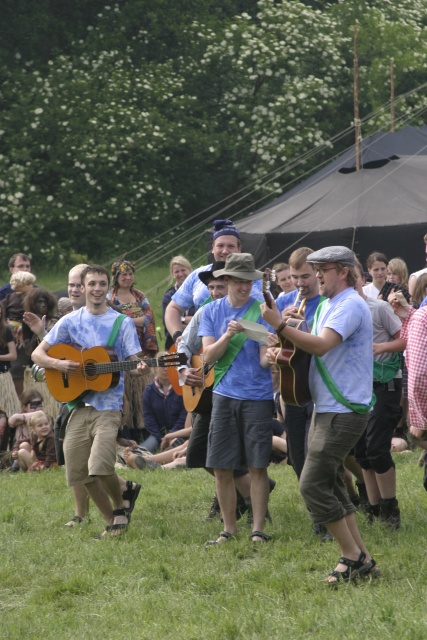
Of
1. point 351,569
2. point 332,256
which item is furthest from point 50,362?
point 351,569

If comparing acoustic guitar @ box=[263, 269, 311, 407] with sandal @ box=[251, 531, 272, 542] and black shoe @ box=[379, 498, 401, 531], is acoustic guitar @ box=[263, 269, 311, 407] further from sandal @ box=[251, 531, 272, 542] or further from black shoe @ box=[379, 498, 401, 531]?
black shoe @ box=[379, 498, 401, 531]

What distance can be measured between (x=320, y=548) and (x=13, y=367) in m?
6.58

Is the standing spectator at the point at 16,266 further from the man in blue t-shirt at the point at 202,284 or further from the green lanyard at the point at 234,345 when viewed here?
the green lanyard at the point at 234,345

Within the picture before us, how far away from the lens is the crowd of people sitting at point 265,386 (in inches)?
255

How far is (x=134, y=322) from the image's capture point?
12.5 metres

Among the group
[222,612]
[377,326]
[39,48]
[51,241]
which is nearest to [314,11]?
[39,48]

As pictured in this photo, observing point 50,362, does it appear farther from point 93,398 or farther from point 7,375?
point 7,375

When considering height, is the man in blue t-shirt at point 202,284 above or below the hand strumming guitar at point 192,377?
above

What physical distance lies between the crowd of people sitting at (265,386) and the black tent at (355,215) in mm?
6769

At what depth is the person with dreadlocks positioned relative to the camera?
41.1 ft

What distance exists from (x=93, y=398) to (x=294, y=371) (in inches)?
95.4

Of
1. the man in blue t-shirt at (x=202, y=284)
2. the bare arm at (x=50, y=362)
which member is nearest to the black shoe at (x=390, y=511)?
the man in blue t-shirt at (x=202, y=284)

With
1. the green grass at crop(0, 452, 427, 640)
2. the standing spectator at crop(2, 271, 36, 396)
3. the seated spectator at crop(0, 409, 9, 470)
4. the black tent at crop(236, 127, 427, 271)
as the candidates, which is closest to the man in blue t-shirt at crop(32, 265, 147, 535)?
the green grass at crop(0, 452, 427, 640)

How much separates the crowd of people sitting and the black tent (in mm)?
6769
